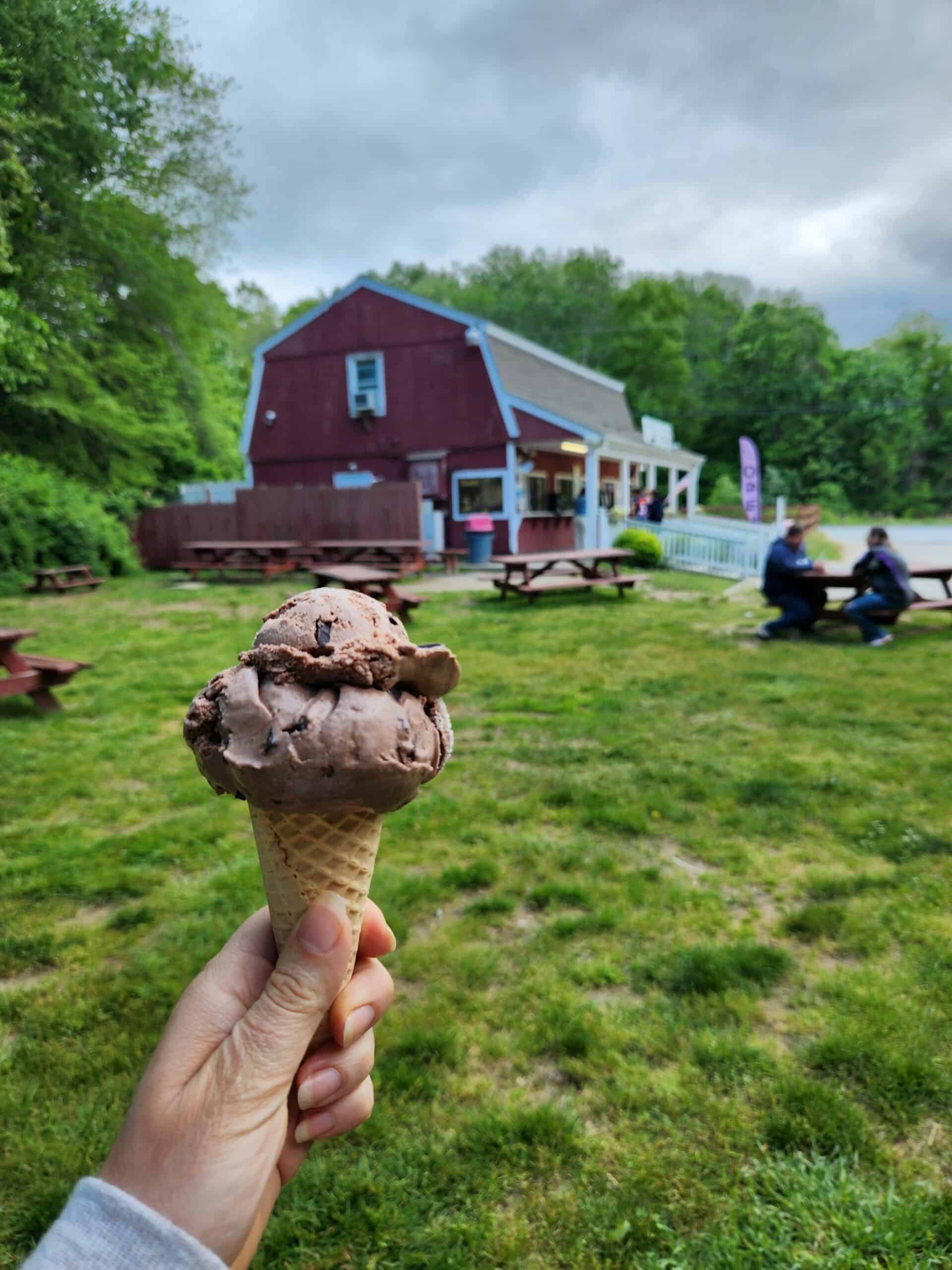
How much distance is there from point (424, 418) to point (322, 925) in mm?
21157

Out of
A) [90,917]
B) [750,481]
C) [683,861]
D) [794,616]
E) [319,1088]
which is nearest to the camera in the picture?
[319,1088]

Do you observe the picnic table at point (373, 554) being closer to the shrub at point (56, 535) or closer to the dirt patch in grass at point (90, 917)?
the shrub at point (56, 535)

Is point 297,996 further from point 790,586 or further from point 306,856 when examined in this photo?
point 790,586

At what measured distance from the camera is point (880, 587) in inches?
371

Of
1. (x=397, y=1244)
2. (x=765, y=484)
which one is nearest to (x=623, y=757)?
(x=397, y=1244)

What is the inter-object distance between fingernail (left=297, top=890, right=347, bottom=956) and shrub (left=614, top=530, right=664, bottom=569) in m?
18.5

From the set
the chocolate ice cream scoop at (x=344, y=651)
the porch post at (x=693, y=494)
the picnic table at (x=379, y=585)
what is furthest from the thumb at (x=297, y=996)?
the porch post at (x=693, y=494)

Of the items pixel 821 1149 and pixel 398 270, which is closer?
pixel 821 1149

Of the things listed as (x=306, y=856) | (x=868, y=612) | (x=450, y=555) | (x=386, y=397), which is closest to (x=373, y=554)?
(x=450, y=555)

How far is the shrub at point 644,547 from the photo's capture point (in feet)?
63.7

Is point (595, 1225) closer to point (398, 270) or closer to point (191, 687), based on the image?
point (191, 687)

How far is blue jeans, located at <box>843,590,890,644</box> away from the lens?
9.41m

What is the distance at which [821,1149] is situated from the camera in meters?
2.27

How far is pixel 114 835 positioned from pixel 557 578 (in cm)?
1196
